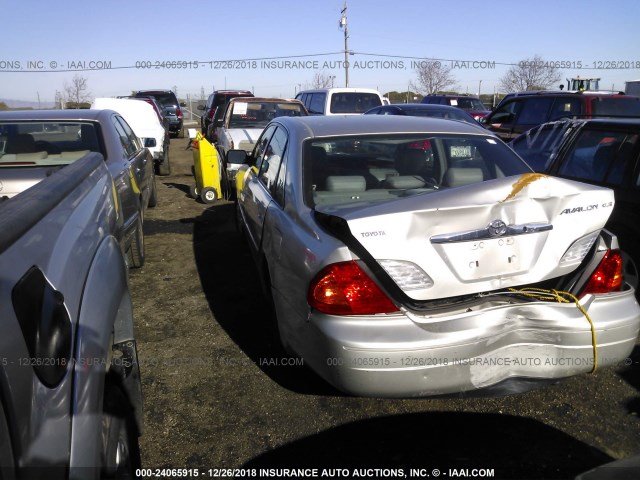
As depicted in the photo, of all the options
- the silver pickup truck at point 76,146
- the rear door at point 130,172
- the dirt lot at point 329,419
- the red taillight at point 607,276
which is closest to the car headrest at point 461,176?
the red taillight at point 607,276

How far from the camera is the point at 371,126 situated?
3672 mm

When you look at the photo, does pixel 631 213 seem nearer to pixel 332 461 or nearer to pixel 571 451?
pixel 571 451

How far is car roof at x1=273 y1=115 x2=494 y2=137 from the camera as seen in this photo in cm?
355

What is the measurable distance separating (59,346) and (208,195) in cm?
767

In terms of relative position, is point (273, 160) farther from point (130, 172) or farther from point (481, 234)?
point (481, 234)

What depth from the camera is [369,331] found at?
2.36 m

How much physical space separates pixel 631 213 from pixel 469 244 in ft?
7.91

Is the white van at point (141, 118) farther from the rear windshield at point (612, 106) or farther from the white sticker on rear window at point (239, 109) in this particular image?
the rear windshield at point (612, 106)

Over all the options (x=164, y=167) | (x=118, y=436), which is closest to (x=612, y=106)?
(x=164, y=167)

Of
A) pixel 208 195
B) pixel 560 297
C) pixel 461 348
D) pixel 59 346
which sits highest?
pixel 59 346

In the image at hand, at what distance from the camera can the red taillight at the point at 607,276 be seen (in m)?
2.65

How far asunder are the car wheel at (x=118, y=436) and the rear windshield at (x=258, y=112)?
29.4 feet

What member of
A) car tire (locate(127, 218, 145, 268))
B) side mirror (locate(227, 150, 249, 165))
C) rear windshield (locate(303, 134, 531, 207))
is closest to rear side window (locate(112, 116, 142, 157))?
car tire (locate(127, 218, 145, 268))

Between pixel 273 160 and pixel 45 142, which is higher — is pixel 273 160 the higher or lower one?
the lower one
